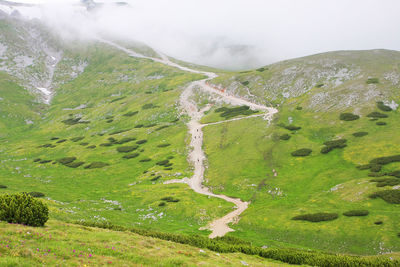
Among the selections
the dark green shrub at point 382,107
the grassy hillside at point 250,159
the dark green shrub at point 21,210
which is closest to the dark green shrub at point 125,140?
the grassy hillside at point 250,159

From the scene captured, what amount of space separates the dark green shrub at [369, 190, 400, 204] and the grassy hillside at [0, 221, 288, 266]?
36.4 meters

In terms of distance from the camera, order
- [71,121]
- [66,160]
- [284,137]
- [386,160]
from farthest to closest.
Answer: [71,121]
[66,160]
[284,137]
[386,160]

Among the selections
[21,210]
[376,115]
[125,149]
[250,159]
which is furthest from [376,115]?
[21,210]

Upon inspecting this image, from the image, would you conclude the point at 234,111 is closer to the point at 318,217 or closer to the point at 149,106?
the point at 149,106

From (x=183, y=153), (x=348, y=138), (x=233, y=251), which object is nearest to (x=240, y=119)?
(x=183, y=153)

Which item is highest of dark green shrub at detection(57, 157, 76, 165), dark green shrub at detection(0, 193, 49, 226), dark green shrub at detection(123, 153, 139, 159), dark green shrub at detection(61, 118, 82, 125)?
dark green shrub at detection(61, 118, 82, 125)

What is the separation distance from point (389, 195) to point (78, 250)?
161ft

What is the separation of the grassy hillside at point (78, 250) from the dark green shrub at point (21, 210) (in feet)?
4.18

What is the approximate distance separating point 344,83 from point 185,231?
322 feet

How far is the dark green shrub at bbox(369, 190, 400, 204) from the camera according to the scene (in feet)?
142

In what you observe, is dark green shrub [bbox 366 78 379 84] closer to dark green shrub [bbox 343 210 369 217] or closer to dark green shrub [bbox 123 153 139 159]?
dark green shrub [bbox 343 210 369 217]

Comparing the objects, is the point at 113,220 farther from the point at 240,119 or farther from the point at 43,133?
the point at 43,133

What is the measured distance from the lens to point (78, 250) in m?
16.6

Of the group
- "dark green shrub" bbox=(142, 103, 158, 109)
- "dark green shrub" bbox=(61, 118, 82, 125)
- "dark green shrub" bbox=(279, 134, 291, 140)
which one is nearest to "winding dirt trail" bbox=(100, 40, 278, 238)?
"dark green shrub" bbox=(279, 134, 291, 140)
